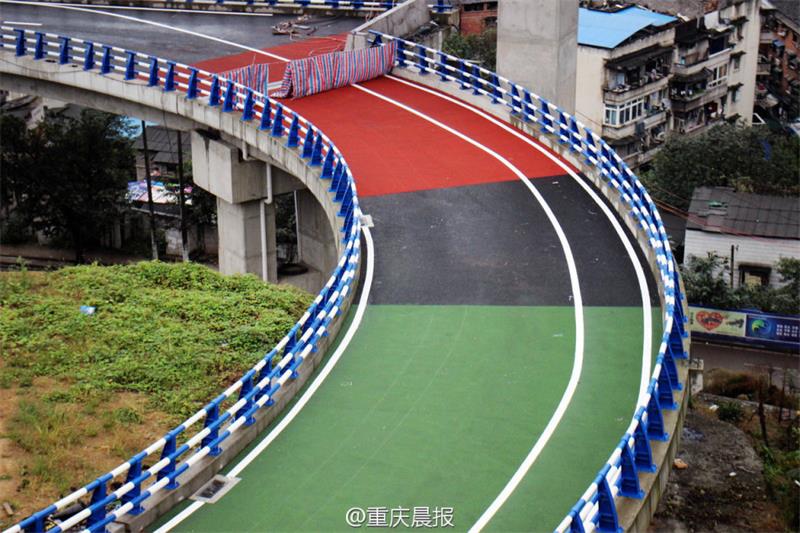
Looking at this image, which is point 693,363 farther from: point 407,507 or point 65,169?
point 65,169

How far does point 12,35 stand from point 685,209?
29.5 meters

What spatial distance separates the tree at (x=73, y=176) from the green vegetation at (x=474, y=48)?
66.2 feet

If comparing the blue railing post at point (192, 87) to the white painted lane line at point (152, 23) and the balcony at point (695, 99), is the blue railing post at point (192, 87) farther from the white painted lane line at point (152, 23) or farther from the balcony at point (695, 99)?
the balcony at point (695, 99)

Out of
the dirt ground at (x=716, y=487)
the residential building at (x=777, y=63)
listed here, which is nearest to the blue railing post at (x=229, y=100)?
the dirt ground at (x=716, y=487)

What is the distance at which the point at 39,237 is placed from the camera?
61.8 metres

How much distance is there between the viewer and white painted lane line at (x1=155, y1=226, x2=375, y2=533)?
59.9 feet

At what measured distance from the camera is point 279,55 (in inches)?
Result: 1726

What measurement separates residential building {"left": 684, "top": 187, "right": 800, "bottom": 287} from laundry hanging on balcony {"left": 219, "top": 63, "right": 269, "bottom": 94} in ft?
60.7

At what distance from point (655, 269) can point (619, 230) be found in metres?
2.52

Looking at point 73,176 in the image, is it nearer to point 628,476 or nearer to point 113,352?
point 113,352

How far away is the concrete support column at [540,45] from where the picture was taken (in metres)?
36.5

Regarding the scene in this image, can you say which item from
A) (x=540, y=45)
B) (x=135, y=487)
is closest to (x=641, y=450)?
(x=135, y=487)

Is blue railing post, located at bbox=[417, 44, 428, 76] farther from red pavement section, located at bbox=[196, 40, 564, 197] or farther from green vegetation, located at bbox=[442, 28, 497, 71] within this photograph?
green vegetation, located at bbox=[442, 28, 497, 71]

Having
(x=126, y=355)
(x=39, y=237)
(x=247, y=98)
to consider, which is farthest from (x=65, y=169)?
(x=126, y=355)
